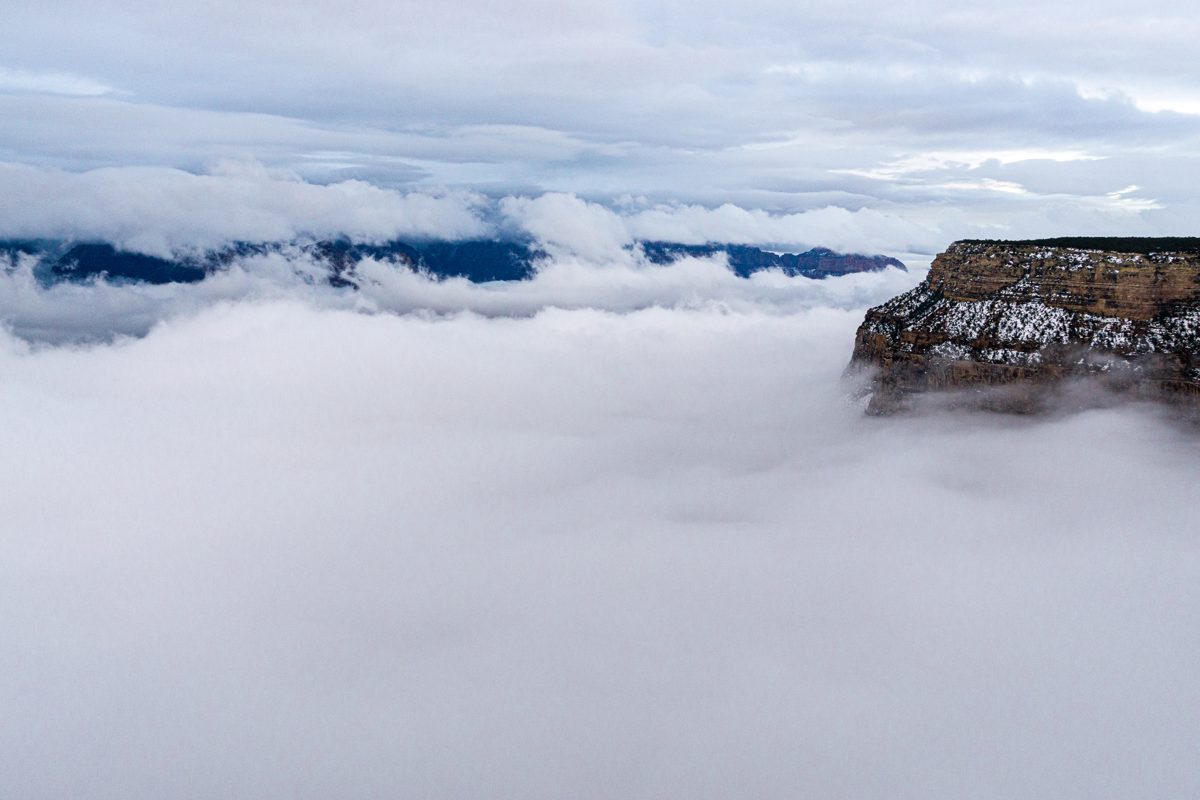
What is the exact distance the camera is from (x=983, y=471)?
169000mm

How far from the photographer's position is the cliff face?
487ft

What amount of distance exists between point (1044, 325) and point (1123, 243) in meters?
30.1

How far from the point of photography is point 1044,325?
159 metres

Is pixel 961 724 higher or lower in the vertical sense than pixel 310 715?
higher

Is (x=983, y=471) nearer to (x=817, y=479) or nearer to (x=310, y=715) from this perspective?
(x=817, y=479)

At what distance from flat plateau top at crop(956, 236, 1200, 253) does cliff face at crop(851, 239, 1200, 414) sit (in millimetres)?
325

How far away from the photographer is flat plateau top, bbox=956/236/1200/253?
155 meters

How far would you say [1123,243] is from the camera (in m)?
169

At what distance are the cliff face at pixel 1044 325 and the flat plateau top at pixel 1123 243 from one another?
32cm

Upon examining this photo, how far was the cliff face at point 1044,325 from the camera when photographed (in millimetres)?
148500

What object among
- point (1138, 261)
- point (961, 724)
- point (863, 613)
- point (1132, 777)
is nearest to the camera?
point (1132, 777)

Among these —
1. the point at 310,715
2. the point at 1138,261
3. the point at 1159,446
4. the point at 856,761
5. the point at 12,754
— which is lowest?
the point at 12,754

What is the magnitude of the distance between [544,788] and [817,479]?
374 feet

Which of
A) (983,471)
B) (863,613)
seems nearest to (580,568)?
(863,613)
